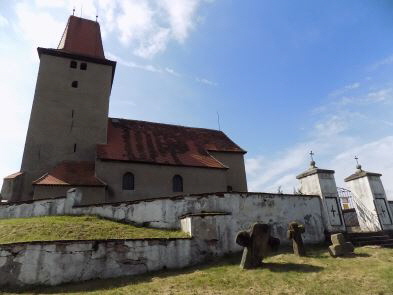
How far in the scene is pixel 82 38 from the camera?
2306cm

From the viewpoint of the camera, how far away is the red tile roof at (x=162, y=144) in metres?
19.2

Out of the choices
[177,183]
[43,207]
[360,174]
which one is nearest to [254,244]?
[360,174]

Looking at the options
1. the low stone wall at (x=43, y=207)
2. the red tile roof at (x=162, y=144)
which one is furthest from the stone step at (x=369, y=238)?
the low stone wall at (x=43, y=207)

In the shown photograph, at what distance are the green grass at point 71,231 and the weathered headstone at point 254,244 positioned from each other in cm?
258

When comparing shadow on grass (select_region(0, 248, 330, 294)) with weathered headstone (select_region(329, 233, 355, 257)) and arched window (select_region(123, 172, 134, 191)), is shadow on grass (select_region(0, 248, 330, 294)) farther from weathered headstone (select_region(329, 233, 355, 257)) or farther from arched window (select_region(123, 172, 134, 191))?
arched window (select_region(123, 172, 134, 191))

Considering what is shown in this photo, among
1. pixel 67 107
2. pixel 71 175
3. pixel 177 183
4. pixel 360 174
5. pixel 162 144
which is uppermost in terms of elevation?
pixel 67 107

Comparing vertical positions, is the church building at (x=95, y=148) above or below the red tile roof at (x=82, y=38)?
below

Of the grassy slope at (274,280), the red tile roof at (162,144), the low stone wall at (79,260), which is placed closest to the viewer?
the grassy slope at (274,280)

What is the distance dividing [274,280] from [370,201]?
840 cm

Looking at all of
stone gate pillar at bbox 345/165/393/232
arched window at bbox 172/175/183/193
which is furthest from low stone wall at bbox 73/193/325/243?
arched window at bbox 172/175/183/193

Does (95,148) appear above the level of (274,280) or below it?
above

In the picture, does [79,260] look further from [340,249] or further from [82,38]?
[82,38]

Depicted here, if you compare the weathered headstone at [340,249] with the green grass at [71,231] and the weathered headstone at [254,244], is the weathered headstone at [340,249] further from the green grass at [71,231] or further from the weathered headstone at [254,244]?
the green grass at [71,231]

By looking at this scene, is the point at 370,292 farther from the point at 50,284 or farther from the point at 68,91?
the point at 68,91
